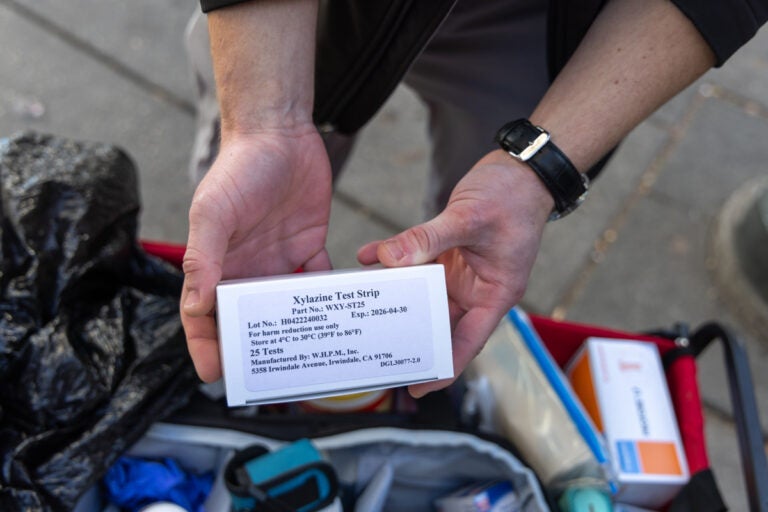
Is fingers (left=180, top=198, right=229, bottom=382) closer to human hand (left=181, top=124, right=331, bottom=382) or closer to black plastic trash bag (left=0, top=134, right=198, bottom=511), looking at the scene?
human hand (left=181, top=124, right=331, bottom=382)

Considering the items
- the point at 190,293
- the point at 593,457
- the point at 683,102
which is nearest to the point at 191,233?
the point at 190,293

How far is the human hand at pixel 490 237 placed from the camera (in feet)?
3.31

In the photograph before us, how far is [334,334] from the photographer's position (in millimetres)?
893

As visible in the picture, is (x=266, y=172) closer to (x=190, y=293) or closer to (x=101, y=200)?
(x=190, y=293)

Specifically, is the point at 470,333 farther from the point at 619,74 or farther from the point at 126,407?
the point at 126,407

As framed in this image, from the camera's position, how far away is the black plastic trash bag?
111 centimetres

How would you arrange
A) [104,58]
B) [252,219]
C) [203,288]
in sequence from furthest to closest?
[104,58] → [252,219] → [203,288]

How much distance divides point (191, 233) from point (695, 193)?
83.4 inches

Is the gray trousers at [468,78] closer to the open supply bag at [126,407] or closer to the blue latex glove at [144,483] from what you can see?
the open supply bag at [126,407]

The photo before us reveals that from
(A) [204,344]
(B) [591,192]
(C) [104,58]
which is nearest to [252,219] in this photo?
(A) [204,344]

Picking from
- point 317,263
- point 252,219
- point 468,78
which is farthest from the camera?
point 468,78

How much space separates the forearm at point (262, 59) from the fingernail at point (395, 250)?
315mm

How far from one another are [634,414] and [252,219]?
2.93 ft

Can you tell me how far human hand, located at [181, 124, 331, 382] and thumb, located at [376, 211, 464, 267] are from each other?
0.22 m
